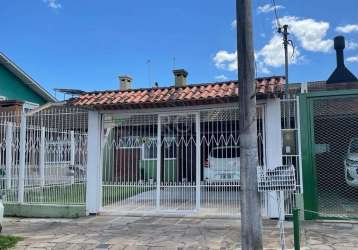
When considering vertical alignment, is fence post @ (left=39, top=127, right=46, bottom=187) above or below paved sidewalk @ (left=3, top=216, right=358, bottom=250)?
above

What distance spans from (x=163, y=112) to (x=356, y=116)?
4.57 m

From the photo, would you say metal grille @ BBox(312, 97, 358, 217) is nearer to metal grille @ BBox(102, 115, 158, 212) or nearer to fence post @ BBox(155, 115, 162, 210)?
fence post @ BBox(155, 115, 162, 210)

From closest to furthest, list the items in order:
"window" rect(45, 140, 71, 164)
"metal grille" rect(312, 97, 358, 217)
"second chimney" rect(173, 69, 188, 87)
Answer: "metal grille" rect(312, 97, 358, 217)
"window" rect(45, 140, 71, 164)
"second chimney" rect(173, 69, 188, 87)

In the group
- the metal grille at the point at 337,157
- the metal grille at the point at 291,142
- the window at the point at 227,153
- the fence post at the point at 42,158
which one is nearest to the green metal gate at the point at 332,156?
the metal grille at the point at 337,157

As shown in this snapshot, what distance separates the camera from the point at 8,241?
7906 millimetres

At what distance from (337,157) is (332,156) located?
0.36ft

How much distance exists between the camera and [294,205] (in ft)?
30.8

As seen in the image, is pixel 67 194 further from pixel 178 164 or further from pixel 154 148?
pixel 178 164

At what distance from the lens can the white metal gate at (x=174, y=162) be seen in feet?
33.8

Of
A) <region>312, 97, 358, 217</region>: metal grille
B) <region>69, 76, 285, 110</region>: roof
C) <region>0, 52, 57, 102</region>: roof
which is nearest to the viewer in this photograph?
<region>312, 97, 358, 217</region>: metal grille

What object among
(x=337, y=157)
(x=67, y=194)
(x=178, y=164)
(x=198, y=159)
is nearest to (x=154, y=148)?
(x=178, y=164)

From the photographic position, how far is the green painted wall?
22078 mm

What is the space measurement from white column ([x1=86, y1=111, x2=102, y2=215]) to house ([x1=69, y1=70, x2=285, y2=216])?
26 millimetres

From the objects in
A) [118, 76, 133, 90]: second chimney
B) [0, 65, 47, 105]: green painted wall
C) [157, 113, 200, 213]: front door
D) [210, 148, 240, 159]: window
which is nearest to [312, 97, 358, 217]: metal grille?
[210, 148, 240, 159]: window
